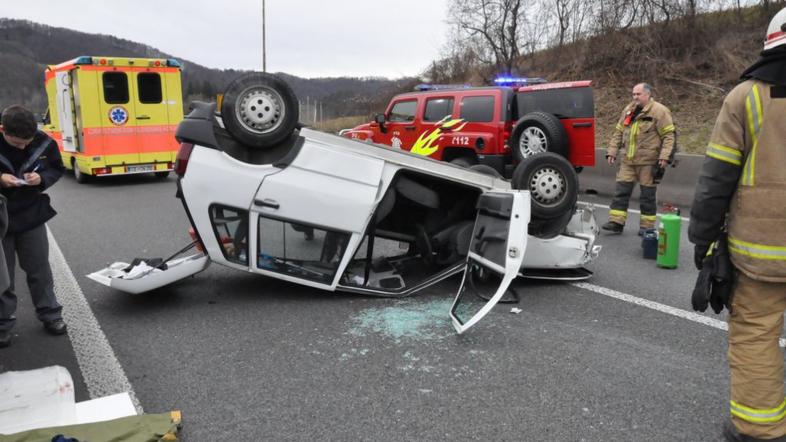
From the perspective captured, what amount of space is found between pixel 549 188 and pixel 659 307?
125 centimetres

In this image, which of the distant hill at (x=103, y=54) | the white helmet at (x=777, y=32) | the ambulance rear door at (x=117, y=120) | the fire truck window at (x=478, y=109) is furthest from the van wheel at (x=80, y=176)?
the white helmet at (x=777, y=32)

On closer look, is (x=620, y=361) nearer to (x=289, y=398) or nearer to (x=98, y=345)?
(x=289, y=398)

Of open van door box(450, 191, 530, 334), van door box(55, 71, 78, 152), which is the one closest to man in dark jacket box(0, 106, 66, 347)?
open van door box(450, 191, 530, 334)

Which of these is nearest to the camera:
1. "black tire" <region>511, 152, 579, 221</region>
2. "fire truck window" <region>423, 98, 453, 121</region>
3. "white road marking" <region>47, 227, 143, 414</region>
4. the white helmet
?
the white helmet

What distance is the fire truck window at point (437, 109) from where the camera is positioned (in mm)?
9805

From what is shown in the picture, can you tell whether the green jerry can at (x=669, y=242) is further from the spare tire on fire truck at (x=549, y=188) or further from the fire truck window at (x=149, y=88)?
the fire truck window at (x=149, y=88)

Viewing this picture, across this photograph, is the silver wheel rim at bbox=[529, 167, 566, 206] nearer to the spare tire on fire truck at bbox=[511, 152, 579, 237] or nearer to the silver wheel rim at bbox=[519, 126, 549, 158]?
the spare tire on fire truck at bbox=[511, 152, 579, 237]

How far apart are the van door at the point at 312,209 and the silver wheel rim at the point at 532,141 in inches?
179

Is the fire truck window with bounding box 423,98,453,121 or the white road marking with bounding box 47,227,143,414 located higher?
the fire truck window with bounding box 423,98,453,121

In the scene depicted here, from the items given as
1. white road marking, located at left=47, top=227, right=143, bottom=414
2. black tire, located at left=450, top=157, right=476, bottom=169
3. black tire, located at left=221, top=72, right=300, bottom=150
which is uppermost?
black tire, located at left=221, top=72, right=300, bottom=150

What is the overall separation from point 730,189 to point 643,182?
4765 millimetres

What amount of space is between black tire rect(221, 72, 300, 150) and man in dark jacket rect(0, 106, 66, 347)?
3.96 ft

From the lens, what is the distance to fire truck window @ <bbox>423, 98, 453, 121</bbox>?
980 cm

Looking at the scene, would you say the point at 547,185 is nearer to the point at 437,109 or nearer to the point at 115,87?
the point at 437,109
